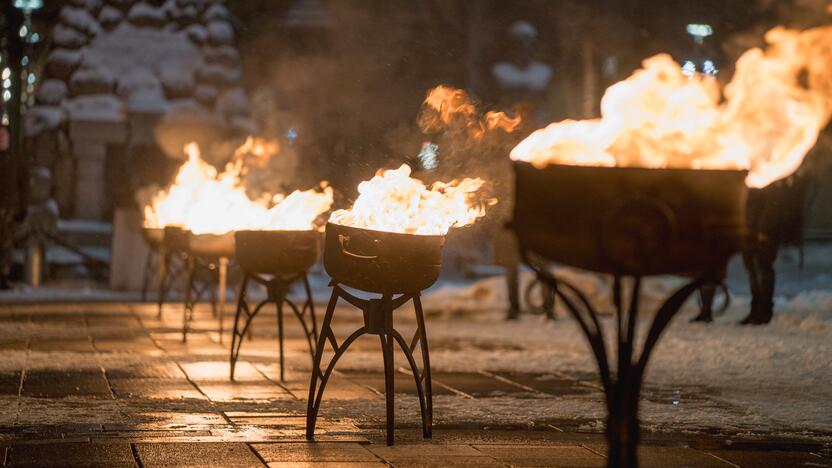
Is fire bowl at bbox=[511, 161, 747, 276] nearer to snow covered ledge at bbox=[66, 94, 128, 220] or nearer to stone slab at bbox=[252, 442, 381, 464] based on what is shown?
stone slab at bbox=[252, 442, 381, 464]

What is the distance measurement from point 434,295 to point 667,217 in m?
13.5

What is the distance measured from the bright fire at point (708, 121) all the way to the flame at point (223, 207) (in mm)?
4397

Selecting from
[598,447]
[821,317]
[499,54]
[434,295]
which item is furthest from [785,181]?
[499,54]

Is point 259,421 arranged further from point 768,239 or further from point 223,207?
point 768,239

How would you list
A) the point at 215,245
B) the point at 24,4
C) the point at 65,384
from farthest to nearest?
1. the point at 24,4
2. the point at 215,245
3. the point at 65,384

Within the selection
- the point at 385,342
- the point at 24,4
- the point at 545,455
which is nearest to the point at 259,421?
the point at 385,342

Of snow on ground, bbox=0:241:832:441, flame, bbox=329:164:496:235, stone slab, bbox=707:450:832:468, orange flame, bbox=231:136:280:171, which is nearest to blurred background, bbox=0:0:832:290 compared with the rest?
orange flame, bbox=231:136:280:171

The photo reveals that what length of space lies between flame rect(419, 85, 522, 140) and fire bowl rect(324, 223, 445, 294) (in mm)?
2023

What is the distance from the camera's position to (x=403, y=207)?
7.50m

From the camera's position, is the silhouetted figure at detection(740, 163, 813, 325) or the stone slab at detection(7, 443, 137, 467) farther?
the silhouetted figure at detection(740, 163, 813, 325)

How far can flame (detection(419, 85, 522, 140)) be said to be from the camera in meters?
8.84

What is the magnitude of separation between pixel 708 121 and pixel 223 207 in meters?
8.54

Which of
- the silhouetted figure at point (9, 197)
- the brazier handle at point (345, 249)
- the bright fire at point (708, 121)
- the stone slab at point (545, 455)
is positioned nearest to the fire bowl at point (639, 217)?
the bright fire at point (708, 121)

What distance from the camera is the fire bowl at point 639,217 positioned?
16.1 feet
